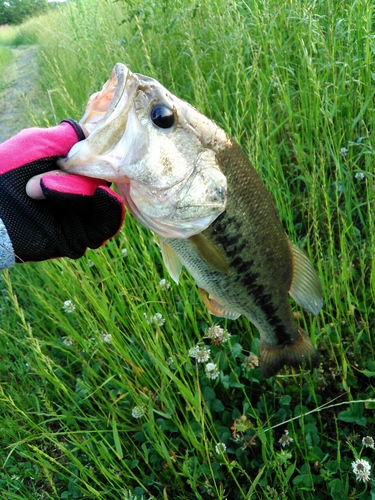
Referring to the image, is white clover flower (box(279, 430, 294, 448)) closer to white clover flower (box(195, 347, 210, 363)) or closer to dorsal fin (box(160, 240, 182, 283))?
white clover flower (box(195, 347, 210, 363))

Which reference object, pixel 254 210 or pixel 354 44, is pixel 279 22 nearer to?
pixel 354 44

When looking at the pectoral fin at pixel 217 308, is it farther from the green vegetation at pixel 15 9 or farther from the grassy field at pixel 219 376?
the green vegetation at pixel 15 9

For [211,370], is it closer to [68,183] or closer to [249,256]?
[249,256]

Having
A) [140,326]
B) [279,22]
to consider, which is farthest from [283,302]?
[279,22]

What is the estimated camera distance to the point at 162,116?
1.27m

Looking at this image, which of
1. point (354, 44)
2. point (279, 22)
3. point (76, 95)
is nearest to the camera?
point (354, 44)

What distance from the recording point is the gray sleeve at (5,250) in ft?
4.85

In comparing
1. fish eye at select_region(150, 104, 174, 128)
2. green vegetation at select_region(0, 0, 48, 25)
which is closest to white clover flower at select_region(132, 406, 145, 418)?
fish eye at select_region(150, 104, 174, 128)

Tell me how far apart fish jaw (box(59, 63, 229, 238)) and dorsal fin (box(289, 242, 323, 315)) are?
45cm

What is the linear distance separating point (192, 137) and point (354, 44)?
5.53ft

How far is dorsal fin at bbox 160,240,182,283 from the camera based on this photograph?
1.50 meters

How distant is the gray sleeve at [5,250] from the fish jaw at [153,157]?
14.1 inches

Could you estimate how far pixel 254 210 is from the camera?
1.41 m

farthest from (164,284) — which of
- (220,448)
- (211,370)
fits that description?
(220,448)
